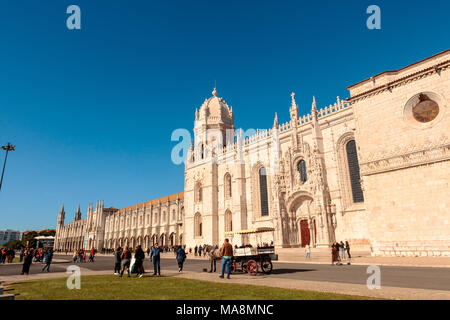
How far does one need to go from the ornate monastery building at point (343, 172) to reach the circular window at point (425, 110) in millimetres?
58

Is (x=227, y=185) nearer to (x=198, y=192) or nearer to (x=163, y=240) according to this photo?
(x=198, y=192)

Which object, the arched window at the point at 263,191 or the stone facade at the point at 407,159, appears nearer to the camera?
the stone facade at the point at 407,159

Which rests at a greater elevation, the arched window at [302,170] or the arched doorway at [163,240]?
the arched window at [302,170]

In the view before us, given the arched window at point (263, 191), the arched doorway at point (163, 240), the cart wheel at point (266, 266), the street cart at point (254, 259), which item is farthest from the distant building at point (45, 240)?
the cart wheel at point (266, 266)

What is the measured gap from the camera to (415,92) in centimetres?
1936

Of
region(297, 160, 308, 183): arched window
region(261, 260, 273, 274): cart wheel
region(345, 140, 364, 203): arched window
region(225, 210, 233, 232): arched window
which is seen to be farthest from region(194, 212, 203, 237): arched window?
region(261, 260, 273, 274): cart wheel

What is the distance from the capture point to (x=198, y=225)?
43000mm

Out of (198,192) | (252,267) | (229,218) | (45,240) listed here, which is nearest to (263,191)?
(229,218)

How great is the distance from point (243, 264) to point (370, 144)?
14.6 m

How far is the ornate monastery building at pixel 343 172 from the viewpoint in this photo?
17875 millimetres

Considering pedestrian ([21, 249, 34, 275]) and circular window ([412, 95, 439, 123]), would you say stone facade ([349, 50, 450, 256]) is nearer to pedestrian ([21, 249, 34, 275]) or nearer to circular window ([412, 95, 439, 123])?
circular window ([412, 95, 439, 123])

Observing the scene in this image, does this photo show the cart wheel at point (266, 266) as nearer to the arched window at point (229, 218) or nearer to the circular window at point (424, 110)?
the circular window at point (424, 110)
